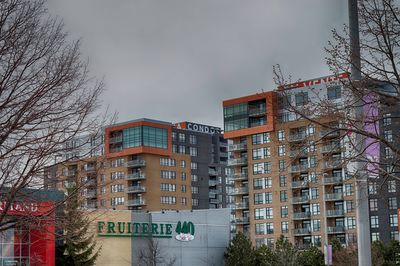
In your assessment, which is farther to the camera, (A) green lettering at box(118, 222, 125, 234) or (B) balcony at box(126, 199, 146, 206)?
(B) balcony at box(126, 199, 146, 206)

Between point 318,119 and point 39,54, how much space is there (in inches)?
222

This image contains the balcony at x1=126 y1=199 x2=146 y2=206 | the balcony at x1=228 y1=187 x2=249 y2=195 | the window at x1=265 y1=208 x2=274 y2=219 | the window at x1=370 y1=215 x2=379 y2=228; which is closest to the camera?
the window at x1=370 y1=215 x2=379 y2=228

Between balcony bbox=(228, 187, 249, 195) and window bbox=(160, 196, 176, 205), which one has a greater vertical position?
balcony bbox=(228, 187, 249, 195)

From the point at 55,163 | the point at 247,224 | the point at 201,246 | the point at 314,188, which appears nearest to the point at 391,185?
the point at 55,163

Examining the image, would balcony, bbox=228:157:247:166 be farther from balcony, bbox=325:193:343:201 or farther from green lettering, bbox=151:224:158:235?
green lettering, bbox=151:224:158:235

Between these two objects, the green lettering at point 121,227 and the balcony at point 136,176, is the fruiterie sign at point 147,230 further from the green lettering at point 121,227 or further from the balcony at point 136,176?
the balcony at point 136,176

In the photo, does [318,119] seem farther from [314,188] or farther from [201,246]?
[314,188]

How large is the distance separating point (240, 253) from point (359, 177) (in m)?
62.7

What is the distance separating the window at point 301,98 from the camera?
1505 centimetres

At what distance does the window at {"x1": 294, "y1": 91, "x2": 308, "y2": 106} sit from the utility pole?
4.00 feet

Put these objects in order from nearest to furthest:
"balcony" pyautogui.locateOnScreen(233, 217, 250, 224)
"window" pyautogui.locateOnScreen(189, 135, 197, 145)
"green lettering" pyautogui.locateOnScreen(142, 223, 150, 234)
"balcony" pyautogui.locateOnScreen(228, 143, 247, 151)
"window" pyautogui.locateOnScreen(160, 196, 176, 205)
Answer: "green lettering" pyautogui.locateOnScreen(142, 223, 150, 234)
"balcony" pyautogui.locateOnScreen(233, 217, 250, 224)
"balcony" pyautogui.locateOnScreen(228, 143, 247, 151)
"window" pyautogui.locateOnScreen(160, 196, 176, 205)
"window" pyautogui.locateOnScreen(189, 135, 197, 145)

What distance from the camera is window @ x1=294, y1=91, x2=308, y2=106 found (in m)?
15.0

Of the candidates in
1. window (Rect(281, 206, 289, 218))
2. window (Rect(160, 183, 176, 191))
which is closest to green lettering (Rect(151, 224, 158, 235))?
window (Rect(281, 206, 289, 218))

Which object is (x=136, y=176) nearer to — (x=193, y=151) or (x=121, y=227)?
(x=193, y=151)
